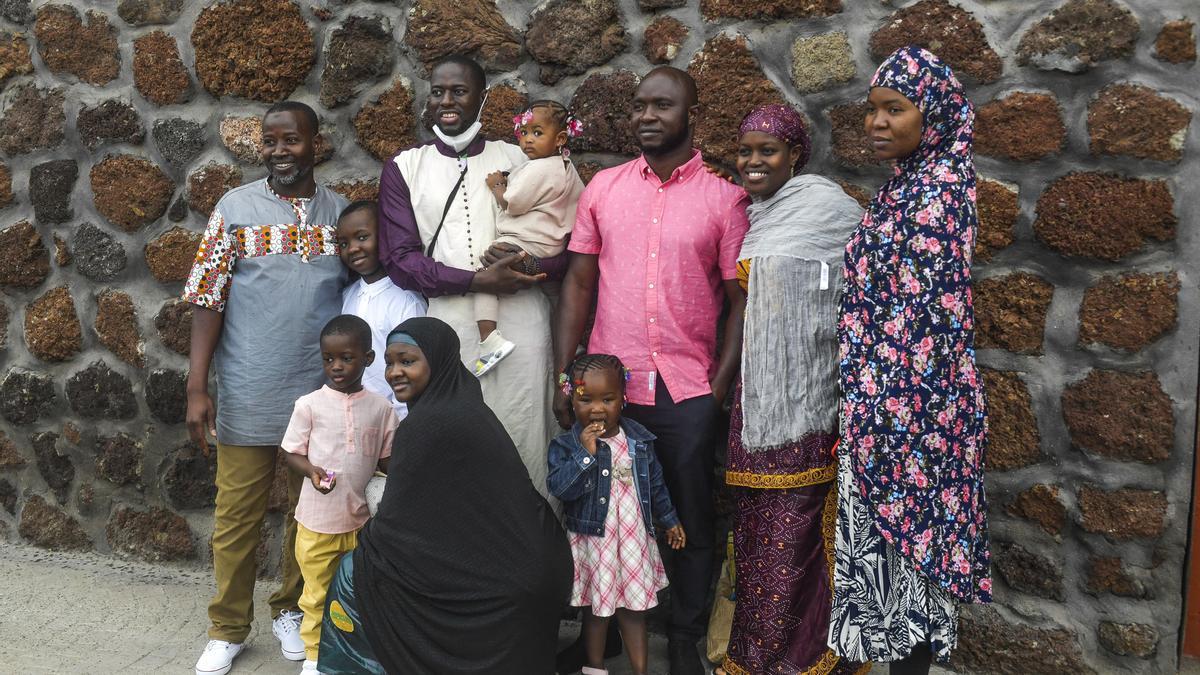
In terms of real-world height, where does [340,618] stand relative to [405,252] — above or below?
below

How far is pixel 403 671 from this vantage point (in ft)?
9.32

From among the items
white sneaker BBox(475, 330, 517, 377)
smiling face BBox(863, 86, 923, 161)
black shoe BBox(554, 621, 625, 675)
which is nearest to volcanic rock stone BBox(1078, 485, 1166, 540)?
smiling face BBox(863, 86, 923, 161)

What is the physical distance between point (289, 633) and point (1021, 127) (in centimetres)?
295

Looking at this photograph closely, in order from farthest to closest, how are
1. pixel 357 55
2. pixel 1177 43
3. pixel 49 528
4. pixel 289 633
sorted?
pixel 49 528, pixel 357 55, pixel 289 633, pixel 1177 43

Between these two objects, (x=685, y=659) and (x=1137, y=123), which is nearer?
(x=1137, y=123)

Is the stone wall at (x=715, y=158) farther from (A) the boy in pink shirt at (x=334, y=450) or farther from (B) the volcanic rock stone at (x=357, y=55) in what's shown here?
(A) the boy in pink shirt at (x=334, y=450)

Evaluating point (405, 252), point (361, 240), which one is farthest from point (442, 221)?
point (361, 240)

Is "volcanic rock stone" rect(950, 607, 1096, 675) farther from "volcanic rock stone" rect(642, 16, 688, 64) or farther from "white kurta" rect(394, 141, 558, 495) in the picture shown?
"volcanic rock stone" rect(642, 16, 688, 64)

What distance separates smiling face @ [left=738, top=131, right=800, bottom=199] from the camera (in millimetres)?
2900

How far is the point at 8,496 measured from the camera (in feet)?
14.7

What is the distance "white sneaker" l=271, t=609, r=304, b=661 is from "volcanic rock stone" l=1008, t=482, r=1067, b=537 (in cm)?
246

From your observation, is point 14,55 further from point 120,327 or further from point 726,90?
point 726,90

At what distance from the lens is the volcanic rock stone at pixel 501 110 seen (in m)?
3.61

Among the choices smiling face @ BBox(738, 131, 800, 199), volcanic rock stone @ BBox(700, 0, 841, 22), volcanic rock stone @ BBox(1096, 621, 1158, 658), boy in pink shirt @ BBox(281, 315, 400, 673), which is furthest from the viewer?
volcanic rock stone @ BBox(700, 0, 841, 22)
